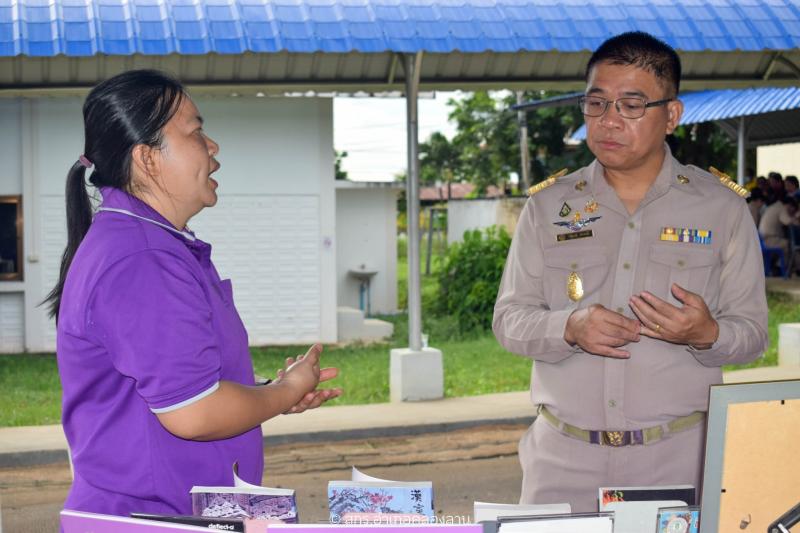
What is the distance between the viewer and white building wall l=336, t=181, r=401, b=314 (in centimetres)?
1944

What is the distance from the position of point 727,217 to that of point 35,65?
775 centimetres

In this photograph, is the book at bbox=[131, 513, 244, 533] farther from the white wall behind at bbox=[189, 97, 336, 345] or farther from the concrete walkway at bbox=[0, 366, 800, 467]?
the white wall behind at bbox=[189, 97, 336, 345]

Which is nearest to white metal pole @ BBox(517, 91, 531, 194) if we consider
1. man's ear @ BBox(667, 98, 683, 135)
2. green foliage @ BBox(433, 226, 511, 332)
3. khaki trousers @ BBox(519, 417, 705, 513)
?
green foliage @ BBox(433, 226, 511, 332)

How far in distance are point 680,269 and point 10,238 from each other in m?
13.5

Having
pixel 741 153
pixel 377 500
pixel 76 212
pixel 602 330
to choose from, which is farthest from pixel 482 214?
pixel 377 500

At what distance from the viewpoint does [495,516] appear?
6.08ft

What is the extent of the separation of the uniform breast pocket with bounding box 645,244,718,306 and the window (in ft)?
43.4

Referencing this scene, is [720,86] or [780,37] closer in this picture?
[780,37]

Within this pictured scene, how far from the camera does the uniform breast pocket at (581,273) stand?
114 inches

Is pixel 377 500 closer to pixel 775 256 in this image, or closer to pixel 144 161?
pixel 144 161

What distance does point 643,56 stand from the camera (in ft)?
9.35

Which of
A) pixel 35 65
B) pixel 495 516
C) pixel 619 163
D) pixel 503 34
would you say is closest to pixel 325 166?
pixel 35 65

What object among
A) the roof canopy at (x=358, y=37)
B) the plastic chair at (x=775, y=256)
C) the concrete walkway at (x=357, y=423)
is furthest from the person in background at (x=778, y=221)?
the concrete walkway at (x=357, y=423)

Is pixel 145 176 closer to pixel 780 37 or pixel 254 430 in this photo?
pixel 254 430
